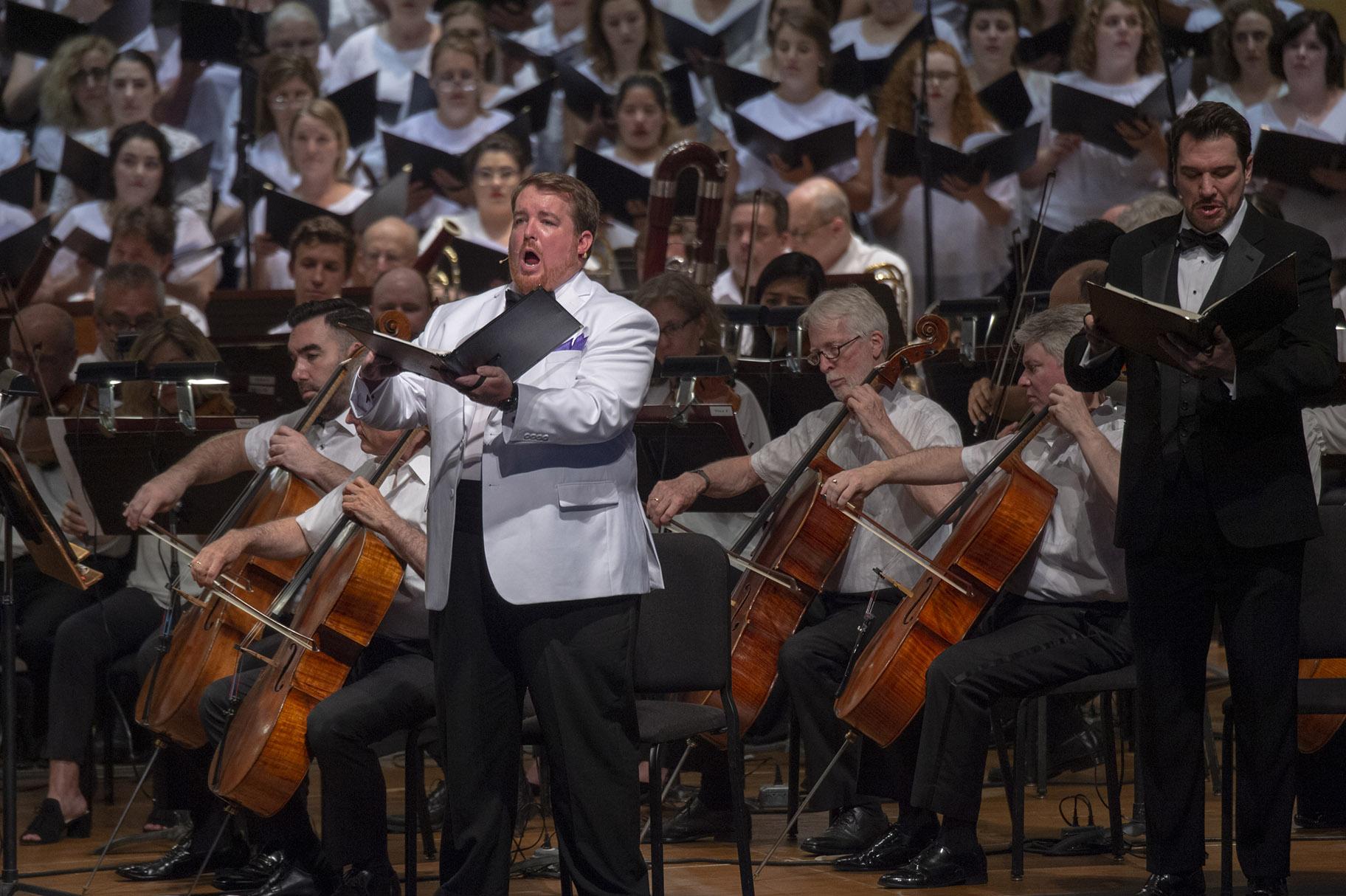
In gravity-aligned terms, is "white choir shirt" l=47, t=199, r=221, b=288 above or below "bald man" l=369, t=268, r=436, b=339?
above

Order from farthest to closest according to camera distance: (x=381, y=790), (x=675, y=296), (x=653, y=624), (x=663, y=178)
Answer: (x=663, y=178)
(x=675, y=296)
(x=381, y=790)
(x=653, y=624)

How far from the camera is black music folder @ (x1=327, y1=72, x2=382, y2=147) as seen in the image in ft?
25.5

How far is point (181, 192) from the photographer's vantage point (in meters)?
7.57

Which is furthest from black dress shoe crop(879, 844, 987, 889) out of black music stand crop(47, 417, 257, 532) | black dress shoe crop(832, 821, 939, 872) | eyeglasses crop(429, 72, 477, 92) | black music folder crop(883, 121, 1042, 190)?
eyeglasses crop(429, 72, 477, 92)

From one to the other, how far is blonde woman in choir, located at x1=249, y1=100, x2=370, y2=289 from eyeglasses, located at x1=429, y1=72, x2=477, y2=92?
56cm

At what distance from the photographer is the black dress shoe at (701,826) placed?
4438 mm

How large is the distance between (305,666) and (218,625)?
51 cm

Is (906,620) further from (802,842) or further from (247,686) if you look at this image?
(247,686)

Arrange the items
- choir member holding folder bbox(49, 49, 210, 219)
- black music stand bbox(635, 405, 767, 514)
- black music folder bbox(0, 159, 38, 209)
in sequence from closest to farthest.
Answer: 1. black music stand bbox(635, 405, 767, 514)
2. black music folder bbox(0, 159, 38, 209)
3. choir member holding folder bbox(49, 49, 210, 219)

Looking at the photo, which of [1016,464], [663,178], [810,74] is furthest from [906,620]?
[810,74]

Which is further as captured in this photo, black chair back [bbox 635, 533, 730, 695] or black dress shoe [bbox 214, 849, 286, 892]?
black dress shoe [bbox 214, 849, 286, 892]

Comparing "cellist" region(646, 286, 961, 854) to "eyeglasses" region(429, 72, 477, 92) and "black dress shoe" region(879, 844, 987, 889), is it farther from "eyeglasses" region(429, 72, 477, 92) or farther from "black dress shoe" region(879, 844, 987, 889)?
"eyeglasses" region(429, 72, 477, 92)

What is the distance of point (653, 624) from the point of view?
341cm

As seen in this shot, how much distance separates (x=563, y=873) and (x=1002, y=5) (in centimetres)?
502
